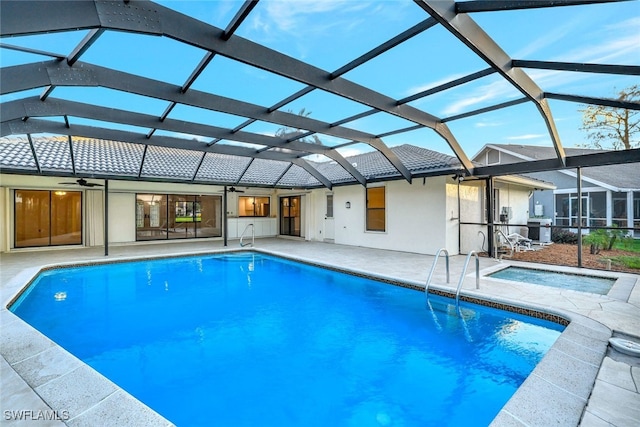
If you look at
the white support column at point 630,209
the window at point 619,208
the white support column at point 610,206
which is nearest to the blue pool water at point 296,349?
the white support column at point 630,209

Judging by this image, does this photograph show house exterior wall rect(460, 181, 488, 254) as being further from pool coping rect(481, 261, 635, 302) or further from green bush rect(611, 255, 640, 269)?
green bush rect(611, 255, 640, 269)

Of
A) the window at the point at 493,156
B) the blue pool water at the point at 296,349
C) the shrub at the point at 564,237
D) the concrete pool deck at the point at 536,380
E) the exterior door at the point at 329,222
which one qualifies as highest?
the window at the point at 493,156

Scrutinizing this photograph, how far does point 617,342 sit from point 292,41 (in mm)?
5739

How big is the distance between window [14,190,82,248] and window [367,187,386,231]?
12.0 m

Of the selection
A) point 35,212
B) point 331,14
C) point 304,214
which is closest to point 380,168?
point 304,214

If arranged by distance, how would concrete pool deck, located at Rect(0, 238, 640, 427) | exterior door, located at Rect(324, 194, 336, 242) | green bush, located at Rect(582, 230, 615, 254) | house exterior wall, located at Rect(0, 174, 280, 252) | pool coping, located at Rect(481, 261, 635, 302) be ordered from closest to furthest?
concrete pool deck, located at Rect(0, 238, 640, 427), pool coping, located at Rect(481, 261, 635, 302), green bush, located at Rect(582, 230, 615, 254), house exterior wall, located at Rect(0, 174, 280, 252), exterior door, located at Rect(324, 194, 336, 242)

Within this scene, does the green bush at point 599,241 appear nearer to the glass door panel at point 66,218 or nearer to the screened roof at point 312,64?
the screened roof at point 312,64

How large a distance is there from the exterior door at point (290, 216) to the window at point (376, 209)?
523 cm

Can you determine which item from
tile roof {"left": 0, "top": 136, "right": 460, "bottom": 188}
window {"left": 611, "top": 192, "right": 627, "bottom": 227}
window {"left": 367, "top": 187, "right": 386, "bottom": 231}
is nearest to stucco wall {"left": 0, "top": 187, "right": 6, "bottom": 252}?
tile roof {"left": 0, "top": 136, "right": 460, "bottom": 188}

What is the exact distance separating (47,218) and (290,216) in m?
10.5

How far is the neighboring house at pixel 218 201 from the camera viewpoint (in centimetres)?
1002

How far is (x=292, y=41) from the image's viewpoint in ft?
14.8

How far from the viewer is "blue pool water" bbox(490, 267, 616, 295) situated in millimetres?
6131

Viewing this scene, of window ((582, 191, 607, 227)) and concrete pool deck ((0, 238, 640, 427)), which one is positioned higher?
window ((582, 191, 607, 227))
